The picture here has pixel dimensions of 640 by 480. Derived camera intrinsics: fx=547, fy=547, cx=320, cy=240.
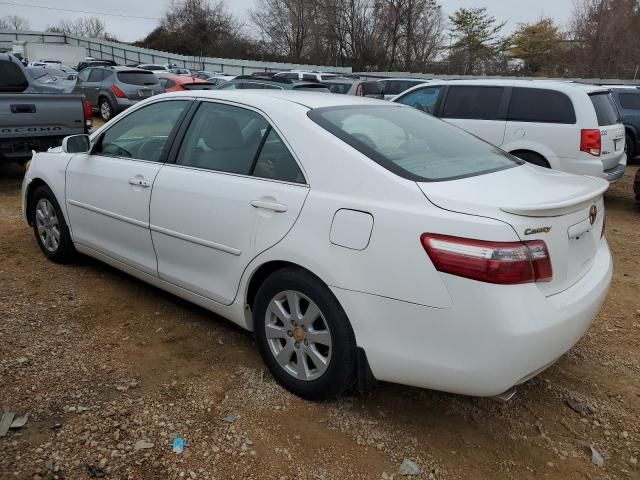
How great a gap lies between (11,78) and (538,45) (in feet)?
164

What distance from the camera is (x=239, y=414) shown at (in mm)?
2768

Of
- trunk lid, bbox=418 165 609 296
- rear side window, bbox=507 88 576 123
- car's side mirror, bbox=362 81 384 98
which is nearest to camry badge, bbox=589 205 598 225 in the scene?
trunk lid, bbox=418 165 609 296

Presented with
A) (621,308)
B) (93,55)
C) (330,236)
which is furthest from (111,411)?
(93,55)

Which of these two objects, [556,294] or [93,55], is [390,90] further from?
[93,55]

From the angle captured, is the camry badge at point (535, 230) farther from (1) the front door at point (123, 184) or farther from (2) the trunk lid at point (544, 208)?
(1) the front door at point (123, 184)

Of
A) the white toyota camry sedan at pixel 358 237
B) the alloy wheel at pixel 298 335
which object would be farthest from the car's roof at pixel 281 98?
the alloy wheel at pixel 298 335

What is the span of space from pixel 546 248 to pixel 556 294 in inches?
9.3

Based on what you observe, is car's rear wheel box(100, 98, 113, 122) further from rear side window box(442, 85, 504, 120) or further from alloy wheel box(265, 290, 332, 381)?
alloy wheel box(265, 290, 332, 381)

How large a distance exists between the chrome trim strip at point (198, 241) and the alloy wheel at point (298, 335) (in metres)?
0.37

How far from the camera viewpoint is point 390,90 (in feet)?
58.8

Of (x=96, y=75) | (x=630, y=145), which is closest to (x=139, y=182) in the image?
(x=630, y=145)

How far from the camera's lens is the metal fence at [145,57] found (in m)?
44.6

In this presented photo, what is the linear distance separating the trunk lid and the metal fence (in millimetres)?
41159

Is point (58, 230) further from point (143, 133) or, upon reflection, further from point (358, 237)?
point (358, 237)
